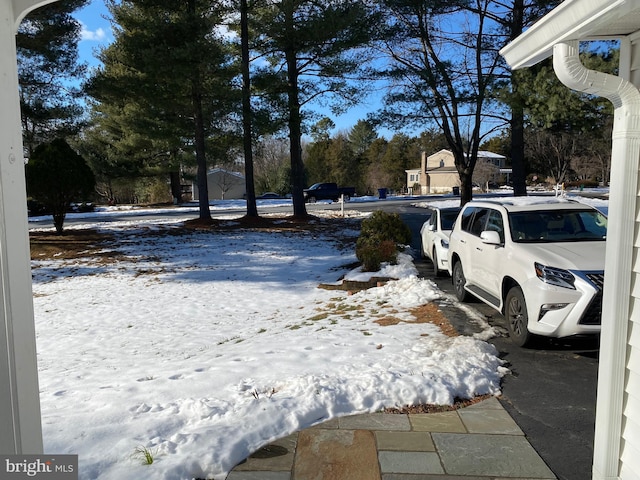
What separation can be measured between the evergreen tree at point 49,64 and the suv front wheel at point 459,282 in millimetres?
15164

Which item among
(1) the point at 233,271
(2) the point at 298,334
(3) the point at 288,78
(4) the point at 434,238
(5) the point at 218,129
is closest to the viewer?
(2) the point at 298,334

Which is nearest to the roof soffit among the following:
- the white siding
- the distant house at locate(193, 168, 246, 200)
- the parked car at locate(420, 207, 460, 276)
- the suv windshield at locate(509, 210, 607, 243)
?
the white siding

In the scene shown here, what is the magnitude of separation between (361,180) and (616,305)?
63.5m

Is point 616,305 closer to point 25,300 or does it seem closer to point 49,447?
point 25,300

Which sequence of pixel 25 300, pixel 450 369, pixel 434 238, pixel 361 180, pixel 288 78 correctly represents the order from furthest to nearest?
pixel 361 180 < pixel 288 78 < pixel 434 238 < pixel 450 369 < pixel 25 300

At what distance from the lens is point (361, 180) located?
6531 cm

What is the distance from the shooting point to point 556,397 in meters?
4.08

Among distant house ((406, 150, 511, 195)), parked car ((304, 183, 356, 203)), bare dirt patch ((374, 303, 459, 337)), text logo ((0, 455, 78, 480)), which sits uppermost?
distant house ((406, 150, 511, 195))

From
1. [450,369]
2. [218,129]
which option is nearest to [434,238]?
[450,369]

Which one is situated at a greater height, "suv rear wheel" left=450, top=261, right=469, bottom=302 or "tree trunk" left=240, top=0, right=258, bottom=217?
"tree trunk" left=240, top=0, right=258, bottom=217

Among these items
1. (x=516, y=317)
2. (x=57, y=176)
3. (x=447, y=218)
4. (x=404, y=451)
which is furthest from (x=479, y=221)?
(x=57, y=176)

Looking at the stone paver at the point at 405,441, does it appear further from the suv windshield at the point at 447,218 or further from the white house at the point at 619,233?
the suv windshield at the point at 447,218

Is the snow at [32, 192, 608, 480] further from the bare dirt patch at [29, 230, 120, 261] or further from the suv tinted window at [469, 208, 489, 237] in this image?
the bare dirt patch at [29, 230, 120, 261]

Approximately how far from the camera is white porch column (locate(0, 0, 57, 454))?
186 cm
